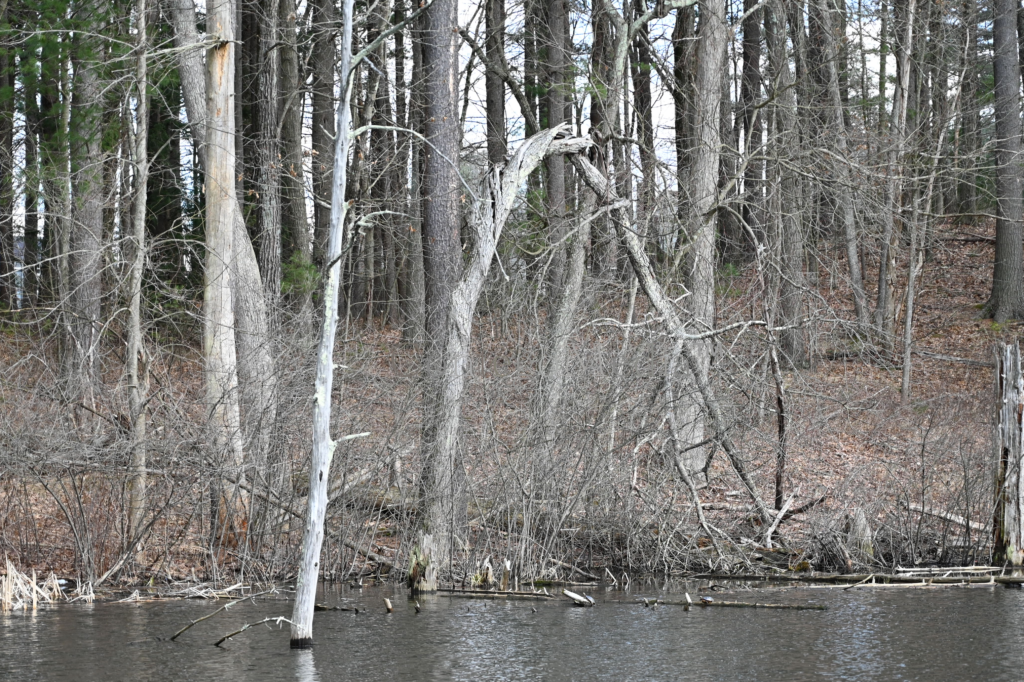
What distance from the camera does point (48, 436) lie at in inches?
433

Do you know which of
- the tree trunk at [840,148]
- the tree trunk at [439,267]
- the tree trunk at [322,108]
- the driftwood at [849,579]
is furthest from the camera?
the tree trunk at [322,108]

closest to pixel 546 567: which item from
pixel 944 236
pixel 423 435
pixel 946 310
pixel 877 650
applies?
pixel 423 435

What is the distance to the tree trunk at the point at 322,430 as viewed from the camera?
8.23 meters

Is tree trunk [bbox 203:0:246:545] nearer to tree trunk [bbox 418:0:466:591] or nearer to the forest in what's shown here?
the forest

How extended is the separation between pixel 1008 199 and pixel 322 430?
1939 cm

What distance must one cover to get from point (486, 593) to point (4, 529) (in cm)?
489

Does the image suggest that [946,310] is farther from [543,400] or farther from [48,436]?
[48,436]

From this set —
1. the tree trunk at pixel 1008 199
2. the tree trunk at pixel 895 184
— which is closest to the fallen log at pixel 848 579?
the tree trunk at pixel 895 184

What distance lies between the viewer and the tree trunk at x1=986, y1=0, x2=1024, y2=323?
23500mm

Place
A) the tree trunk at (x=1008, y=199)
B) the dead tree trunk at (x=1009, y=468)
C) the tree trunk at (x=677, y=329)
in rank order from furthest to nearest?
the tree trunk at (x=1008, y=199), the tree trunk at (x=677, y=329), the dead tree trunk at (x=1009, y=468)

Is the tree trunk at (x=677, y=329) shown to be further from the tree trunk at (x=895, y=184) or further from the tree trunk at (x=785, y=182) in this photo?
the tree trunk at (x=895, y=184)

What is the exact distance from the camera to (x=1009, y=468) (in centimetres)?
1217

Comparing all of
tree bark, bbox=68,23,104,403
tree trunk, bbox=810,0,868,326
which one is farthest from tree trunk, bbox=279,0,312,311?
tree trunk, bbox=810,0,868,326

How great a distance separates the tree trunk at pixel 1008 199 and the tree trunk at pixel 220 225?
16216 mm
